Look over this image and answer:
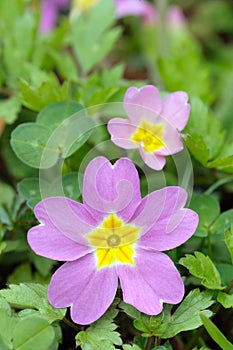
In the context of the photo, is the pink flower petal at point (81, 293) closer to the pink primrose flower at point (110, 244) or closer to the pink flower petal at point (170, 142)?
the pink primrose flower at point (110, 244)

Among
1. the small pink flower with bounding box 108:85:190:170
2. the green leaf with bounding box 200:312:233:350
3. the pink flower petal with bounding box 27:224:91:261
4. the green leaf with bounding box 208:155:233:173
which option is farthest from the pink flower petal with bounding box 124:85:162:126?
the green leaf with bounding box 200:312:233:350

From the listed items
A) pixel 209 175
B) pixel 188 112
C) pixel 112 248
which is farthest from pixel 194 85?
pixel 112 248

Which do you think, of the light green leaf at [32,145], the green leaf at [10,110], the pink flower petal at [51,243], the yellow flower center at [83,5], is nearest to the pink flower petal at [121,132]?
the light green leaf at [32,145]

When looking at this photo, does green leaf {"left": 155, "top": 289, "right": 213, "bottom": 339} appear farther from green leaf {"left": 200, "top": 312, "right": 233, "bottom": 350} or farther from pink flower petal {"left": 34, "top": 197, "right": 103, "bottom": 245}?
pink flower petal {"left": 34, "top": 197, "right": 103, "bottom": 245}

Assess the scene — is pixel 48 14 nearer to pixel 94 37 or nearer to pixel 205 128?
pixel 94 37

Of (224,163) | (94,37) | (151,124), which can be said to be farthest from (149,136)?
(94,37)

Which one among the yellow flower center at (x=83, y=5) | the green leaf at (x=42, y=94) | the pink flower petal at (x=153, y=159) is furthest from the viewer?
the yellow flower center at (x=83, y=5)
